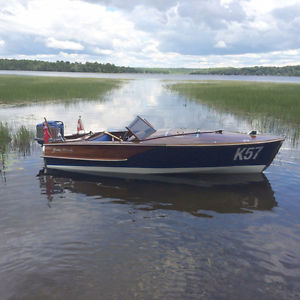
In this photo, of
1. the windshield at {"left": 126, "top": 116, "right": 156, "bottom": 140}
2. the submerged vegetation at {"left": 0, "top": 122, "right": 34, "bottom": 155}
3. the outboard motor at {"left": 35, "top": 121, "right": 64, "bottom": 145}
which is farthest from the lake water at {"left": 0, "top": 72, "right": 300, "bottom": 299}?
the submerged vegetation at {"left": 0, "top": 122, "right": 34, "bottom": 155}

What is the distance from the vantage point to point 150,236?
5.74 meters

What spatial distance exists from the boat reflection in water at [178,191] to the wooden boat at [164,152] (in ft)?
1.27

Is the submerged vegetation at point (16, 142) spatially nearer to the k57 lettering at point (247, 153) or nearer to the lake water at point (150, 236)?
the lake water at point (150, 236)

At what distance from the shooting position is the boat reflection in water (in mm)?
7180

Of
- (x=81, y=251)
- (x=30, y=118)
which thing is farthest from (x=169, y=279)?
(x=30, y=118)

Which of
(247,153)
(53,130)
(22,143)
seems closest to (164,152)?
(247,153)

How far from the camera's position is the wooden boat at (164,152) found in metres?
8.54

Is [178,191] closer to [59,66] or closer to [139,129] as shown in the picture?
[139,129]

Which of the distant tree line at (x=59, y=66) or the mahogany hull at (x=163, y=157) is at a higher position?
the distant tree line at (x=59, y=66)

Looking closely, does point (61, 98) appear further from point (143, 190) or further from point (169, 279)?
point (169, 279)

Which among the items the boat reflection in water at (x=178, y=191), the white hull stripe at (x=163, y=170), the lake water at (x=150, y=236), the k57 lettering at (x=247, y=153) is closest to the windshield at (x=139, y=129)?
the white hull stripe at (x=163, y=170)

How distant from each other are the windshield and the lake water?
1.53 metres

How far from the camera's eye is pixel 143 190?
8.23 metres

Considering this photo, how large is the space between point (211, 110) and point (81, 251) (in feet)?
65.1
